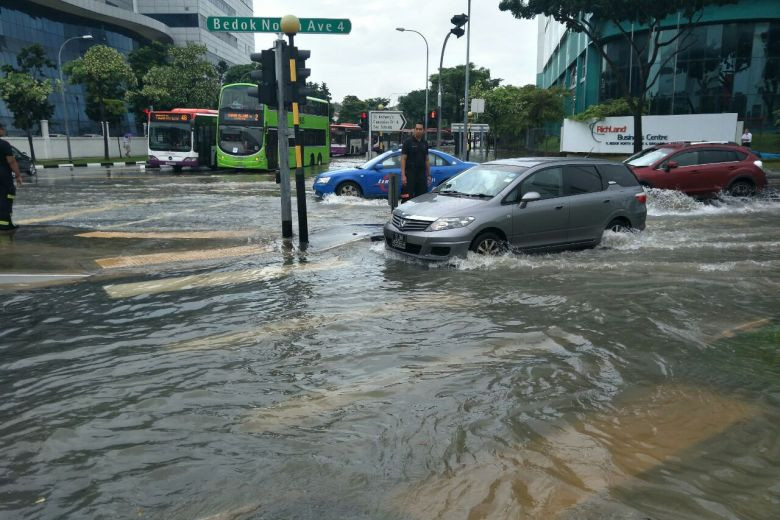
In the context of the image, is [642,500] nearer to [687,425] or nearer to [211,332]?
[687,425]

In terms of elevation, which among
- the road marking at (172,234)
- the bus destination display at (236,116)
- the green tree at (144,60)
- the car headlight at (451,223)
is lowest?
the road marking at (172,234)

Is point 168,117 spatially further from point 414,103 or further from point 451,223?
point 414,103

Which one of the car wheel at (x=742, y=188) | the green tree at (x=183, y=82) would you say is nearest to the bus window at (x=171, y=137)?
the green tree at (x=183, y=82)

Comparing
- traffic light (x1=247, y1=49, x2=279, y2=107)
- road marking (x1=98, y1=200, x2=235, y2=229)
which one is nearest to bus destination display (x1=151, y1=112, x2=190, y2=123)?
road marking (x1=98, y1=200, x2=235, y2=229)

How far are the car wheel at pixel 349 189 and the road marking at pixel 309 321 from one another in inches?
407

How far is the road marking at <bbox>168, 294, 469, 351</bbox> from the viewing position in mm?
5516

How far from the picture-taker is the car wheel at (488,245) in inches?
336

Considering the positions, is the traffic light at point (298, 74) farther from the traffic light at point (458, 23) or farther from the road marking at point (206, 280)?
the traffic light at point (458, 23)

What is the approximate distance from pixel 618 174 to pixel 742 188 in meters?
8.34

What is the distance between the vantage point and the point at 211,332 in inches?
230

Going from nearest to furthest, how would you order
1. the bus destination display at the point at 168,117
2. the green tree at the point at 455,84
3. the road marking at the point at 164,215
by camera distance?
the road marking at the point at 164,215, the bus destination display at the point at 168,117, the green tree at the point at 455,84

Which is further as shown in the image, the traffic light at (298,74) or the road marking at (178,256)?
the traffic light at (298,74)

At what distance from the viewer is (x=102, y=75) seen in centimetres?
4234

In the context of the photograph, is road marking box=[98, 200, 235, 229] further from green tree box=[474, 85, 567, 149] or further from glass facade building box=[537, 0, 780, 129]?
glass facade building box=[537, 0, 780, 129]
